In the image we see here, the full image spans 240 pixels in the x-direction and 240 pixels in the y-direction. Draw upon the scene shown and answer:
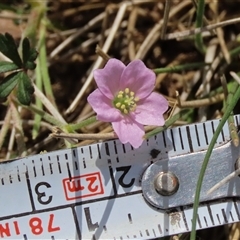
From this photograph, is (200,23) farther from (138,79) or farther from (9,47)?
(9,47)

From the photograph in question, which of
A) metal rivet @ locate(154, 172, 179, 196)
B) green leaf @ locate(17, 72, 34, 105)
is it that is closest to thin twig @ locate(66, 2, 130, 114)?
green leaf @ locate(17, 72, 34, 105)

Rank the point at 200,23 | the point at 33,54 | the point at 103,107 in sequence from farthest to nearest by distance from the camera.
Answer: the point at 200,23
the point at 33,54
the point at 103,107

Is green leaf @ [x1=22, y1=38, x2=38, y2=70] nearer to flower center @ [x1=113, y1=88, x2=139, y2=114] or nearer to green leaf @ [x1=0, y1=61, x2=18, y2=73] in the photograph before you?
green leaf @ [x1=0, y1=61, x2=18, y2=73]

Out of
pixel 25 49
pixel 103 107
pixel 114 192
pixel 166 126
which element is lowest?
pixel 114 192

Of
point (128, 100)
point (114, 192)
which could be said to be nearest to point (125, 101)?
point (128, 100)


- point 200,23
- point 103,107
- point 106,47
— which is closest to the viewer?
point 103,107

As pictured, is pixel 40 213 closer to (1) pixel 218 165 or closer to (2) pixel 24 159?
(2) pixel 24 159

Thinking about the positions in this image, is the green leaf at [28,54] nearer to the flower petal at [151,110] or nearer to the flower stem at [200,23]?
the flower petal at [151,110]
